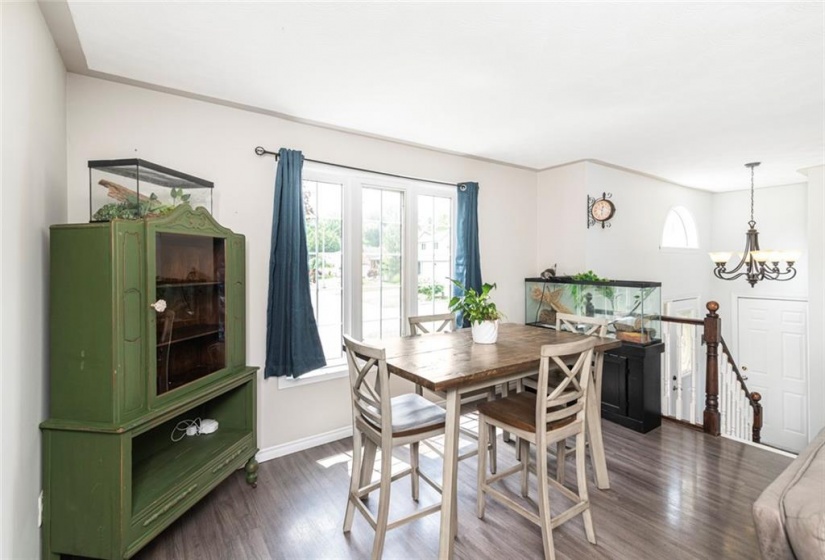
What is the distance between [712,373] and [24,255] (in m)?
4.58

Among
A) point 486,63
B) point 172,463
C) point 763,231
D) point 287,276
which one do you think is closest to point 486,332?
point 287,276

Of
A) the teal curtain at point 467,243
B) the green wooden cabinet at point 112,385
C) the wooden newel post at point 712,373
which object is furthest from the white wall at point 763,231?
the green wooden cabinet at point 112,385

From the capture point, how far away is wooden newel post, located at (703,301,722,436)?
313cm

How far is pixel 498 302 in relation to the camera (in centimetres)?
429

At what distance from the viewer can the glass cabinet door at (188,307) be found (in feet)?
6.42

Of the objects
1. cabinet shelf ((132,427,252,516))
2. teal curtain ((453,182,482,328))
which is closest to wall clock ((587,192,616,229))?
teal curtain ((453,182,482,328))

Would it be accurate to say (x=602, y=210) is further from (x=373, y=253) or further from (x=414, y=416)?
(x=414, y=416)

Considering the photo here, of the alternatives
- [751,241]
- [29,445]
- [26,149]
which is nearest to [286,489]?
[29,445]

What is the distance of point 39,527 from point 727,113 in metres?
4.88

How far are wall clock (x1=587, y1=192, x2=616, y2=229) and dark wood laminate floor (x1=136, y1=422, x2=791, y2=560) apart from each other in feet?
7.72

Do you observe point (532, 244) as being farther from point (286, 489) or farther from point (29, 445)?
point (29, 445)

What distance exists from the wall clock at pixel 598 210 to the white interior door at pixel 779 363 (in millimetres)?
3388

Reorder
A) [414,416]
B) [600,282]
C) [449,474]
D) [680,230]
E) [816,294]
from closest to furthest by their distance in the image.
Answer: [449,474] → [414,416] → [600,282] → [816,294] → [680,230]

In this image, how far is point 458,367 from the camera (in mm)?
1925
